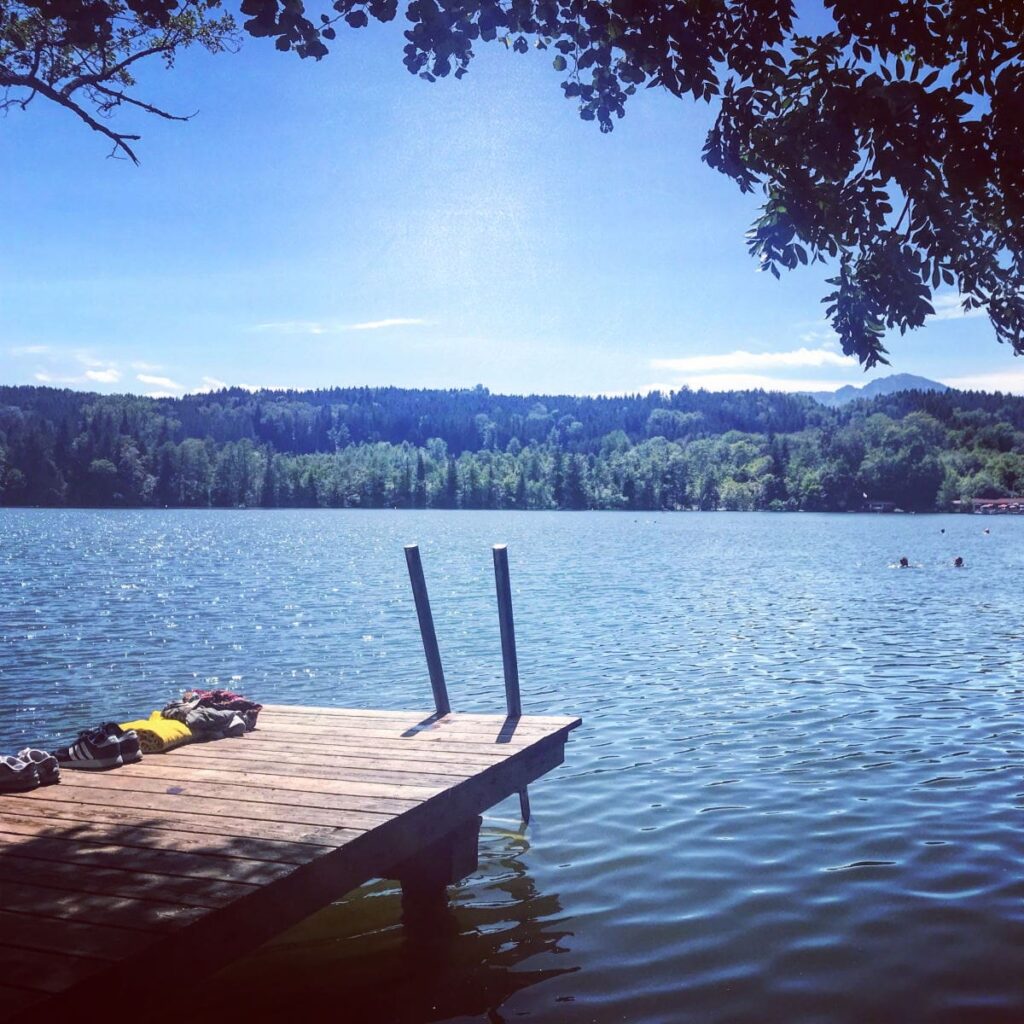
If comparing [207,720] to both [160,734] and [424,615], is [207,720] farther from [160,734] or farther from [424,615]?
[424,615]

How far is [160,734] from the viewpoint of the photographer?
30.1 feet

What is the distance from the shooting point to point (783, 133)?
726 cm

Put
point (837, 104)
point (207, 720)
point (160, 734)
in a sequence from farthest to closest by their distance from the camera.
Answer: point (207, 720) → point (160, 734) → point (837, 104)

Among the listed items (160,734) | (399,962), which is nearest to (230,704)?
(160,734)

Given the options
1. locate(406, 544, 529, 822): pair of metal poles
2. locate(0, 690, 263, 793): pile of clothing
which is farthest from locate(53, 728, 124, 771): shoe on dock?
locate(406, 544, 529, 822): pair of metal poles

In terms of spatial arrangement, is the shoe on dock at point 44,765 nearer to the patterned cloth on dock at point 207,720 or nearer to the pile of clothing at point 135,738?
the pile of clothing at point 135,738

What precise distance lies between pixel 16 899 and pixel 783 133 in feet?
23.2

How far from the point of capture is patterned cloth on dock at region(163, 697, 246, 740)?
381 inches

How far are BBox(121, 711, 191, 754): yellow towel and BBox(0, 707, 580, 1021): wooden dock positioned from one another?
0.11m

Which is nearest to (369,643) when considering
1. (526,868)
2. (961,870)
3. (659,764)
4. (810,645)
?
(810,645)

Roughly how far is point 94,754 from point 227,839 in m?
2.47

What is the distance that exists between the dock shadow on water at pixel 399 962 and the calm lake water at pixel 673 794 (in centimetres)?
3

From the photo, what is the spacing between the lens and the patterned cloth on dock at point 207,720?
381 inches

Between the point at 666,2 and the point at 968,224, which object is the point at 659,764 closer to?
the point at 968,224
